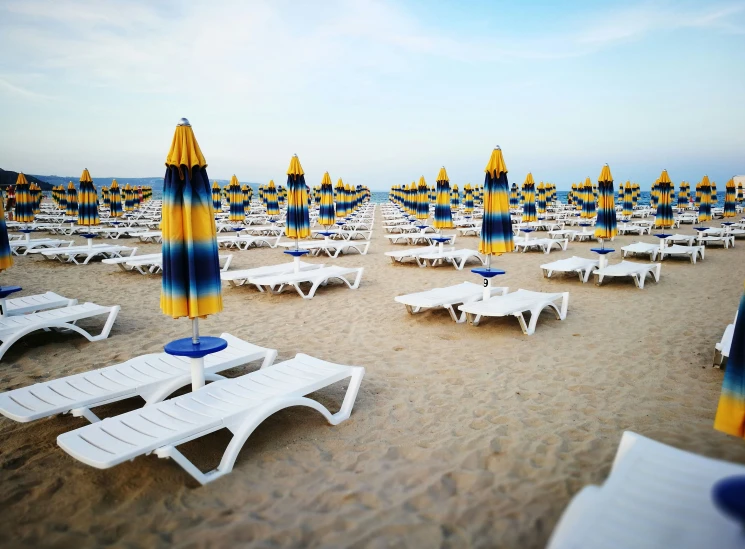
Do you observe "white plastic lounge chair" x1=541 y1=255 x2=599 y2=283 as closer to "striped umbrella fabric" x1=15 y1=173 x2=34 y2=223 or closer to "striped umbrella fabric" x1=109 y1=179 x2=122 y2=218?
"striped umbrella fabric" x1=15 y1=173 x2=34 y2=223

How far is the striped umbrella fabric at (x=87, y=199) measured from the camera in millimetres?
12258

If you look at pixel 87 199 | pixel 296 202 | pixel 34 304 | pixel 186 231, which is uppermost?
pixel 87 199

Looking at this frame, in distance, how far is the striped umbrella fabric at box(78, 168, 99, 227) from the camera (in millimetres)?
12258

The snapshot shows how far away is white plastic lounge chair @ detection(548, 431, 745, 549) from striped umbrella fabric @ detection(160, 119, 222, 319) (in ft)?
8.28

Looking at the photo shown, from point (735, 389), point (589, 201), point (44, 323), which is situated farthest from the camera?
point (589, 201)

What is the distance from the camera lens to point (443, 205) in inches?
491

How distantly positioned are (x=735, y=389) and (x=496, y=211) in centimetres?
478

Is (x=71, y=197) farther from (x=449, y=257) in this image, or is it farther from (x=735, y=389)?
(x=735, y=389)

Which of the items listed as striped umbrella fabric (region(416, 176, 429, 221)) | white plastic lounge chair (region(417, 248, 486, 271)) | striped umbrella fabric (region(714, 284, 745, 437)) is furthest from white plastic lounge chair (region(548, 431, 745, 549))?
striped umbrella fabric (region(416, 176, 429, 221))

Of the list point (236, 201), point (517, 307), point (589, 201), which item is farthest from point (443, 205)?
point (589, 201)

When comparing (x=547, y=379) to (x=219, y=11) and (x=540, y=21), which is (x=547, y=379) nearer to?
(x=219, y=11)

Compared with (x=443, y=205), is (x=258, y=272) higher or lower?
lower

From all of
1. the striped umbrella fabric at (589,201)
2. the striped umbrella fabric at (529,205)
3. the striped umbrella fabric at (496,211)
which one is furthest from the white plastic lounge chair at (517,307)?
the striped umbrella fabric at (589,201)

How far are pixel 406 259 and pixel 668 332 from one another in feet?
24.0
